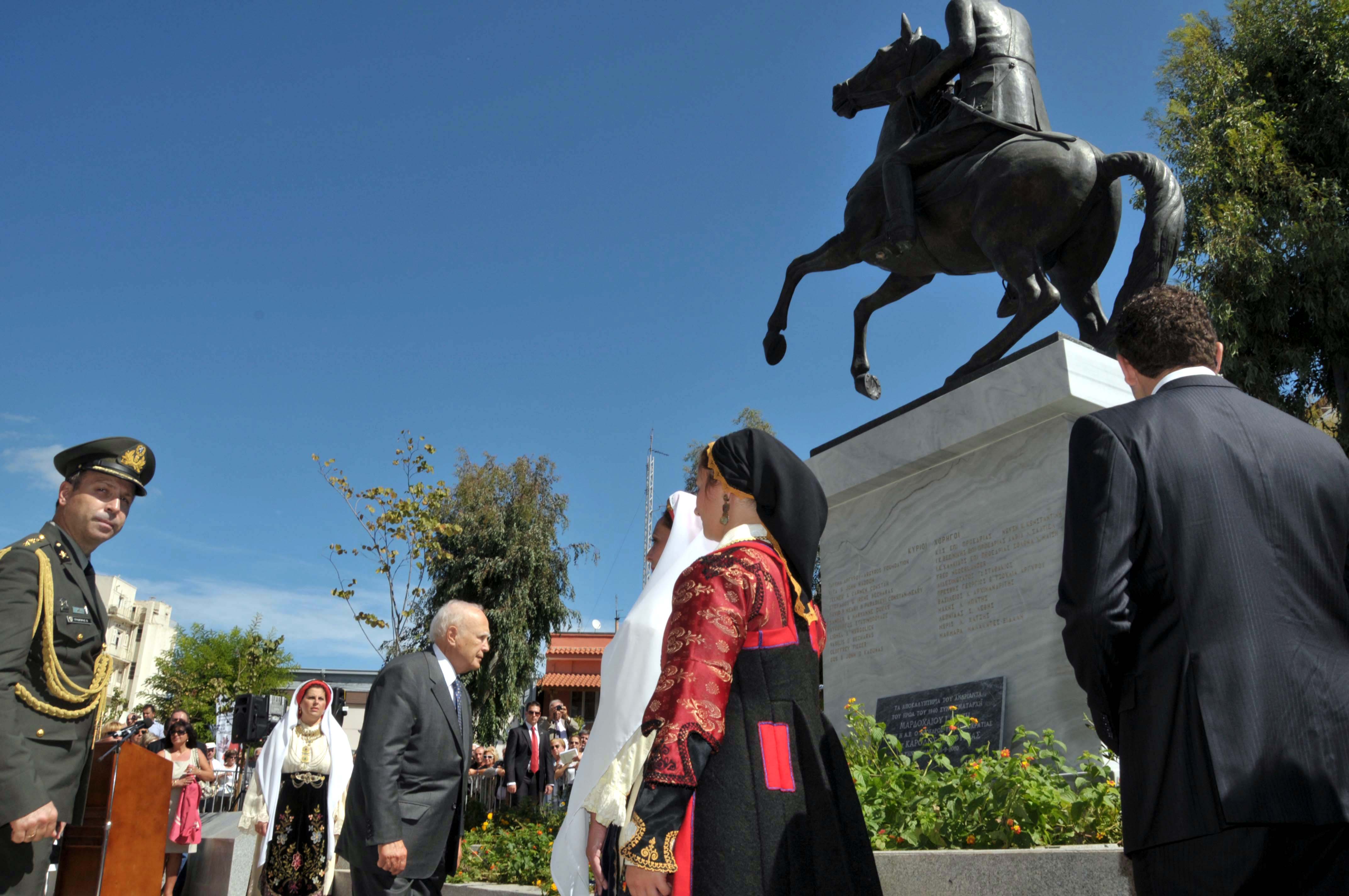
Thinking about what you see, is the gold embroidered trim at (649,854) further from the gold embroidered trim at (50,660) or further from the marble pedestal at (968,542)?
the marble pedestal at (968,542)

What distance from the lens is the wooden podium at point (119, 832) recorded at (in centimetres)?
370

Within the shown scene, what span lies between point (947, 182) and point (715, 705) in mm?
4727

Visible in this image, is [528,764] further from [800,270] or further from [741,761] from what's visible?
[741,761]

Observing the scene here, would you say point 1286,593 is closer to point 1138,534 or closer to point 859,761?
point 1138,534

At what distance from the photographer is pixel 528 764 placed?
41.1 feet

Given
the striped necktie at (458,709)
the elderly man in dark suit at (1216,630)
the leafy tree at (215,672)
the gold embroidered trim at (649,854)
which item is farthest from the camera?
the leafy tree at (215,672)

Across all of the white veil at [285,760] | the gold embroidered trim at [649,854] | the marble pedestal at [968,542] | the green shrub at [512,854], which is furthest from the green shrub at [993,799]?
the white veil at [285,760]

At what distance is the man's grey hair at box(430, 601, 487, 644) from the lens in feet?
14.0

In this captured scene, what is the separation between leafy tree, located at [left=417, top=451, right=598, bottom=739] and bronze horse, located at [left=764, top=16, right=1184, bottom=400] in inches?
646

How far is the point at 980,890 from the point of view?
3057 millimetres

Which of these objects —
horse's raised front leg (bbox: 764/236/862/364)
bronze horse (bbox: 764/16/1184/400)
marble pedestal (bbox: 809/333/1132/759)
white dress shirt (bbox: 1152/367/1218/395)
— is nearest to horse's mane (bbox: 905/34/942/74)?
bronze horse (bbox: 764/16/1184/400)

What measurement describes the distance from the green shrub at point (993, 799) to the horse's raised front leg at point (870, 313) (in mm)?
3006

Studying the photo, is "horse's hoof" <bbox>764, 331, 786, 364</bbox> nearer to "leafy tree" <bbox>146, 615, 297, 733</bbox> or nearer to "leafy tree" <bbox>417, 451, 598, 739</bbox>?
"leafy tree" <bbox>417, 451, 598, 739</bbox>

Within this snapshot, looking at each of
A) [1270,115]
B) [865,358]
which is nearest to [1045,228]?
[865,358]
